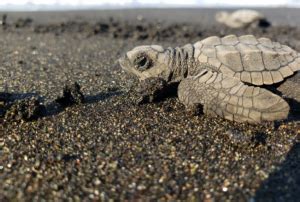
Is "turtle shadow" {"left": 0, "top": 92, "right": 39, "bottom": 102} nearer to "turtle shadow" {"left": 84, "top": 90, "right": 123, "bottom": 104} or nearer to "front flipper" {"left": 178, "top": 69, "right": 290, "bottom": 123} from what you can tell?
"turtle shadow" {"left": 84, "top": 90, "right": 123, "bottom": 104}

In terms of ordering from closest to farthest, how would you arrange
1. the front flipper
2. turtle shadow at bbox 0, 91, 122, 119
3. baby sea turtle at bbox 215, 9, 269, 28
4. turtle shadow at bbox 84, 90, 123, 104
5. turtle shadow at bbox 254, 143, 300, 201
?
turtle shadow at bbox 254, 143, 300, 201, the front flipper, turtle shadow at bbox 0, 91, 122, 119, turtle shadow at bbox 84, 90, 123, 104, baby sea turtle at bbox 215, 9, 269, 28

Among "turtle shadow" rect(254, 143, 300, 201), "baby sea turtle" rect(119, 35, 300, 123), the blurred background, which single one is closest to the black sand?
"turtle shadow" rect(254, 143, 300, 201)

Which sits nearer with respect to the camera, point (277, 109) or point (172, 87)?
point (277, 109)

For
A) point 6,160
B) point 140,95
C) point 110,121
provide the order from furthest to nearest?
point 140,95 < point 110,121 < point 6,160

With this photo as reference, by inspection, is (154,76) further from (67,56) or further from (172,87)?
(67,56)

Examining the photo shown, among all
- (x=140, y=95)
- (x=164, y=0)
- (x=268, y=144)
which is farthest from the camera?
(x=164, y=0)

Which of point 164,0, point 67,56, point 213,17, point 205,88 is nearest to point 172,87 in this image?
point 205,88
